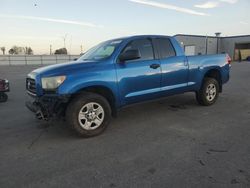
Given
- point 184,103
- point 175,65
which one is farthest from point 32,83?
point 184,103

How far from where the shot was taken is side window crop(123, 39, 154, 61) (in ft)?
17.9

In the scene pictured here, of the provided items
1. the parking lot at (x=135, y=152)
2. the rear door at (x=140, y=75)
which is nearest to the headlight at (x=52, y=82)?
the parking lot at (x=135, y=152)

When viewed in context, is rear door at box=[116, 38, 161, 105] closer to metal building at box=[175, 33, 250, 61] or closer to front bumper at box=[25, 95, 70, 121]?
front bumper at box=[25, 95, 70, 121]

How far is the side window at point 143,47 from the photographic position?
5.46 meters

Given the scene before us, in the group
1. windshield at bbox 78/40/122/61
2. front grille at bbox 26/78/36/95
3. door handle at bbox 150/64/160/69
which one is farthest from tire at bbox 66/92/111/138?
door handle at bbox 150/64/160/69

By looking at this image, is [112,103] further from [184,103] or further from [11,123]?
[184,103]

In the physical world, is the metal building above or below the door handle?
above

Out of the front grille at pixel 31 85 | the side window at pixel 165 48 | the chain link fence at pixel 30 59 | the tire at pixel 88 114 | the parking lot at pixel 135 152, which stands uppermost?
the chain link fence at pixel 30 59

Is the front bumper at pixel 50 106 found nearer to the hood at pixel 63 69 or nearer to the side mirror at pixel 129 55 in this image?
the hood at pixel 63 69

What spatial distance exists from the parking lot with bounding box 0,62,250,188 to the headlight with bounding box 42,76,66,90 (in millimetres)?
992

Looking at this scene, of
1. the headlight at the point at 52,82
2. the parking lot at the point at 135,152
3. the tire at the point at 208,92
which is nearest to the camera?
the parking lot at the point at 135,152

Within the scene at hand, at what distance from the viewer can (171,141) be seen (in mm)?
4410

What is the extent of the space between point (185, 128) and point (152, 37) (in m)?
2.23

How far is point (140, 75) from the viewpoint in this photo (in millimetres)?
5301
